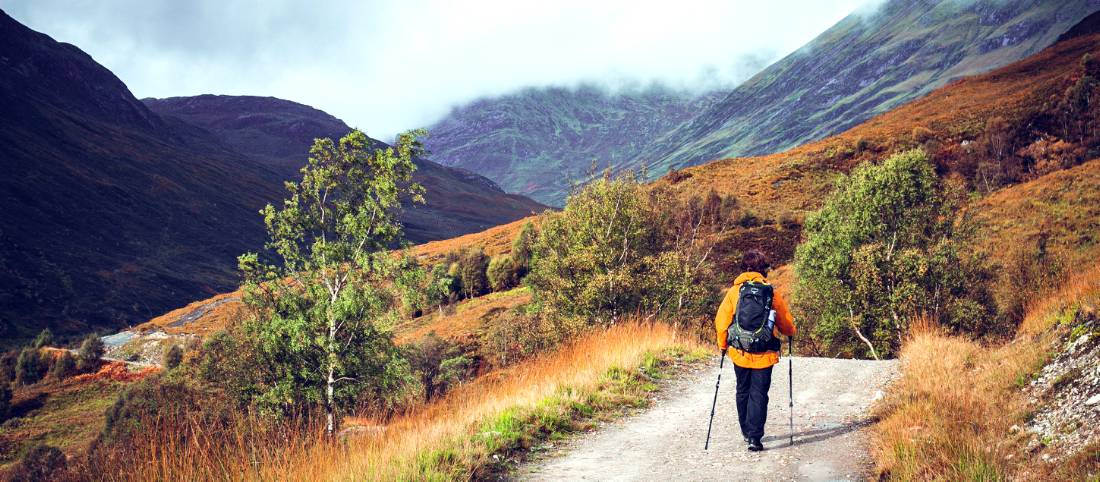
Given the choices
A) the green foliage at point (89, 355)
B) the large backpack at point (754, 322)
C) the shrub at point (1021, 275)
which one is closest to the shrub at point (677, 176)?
the shrub at point (1021, 275)

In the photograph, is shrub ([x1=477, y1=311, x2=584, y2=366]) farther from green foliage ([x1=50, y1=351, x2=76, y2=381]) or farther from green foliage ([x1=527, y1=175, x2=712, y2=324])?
green foliage ([x1=50, y1=351, x2=76, y2=381])

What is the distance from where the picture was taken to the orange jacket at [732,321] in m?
6.55

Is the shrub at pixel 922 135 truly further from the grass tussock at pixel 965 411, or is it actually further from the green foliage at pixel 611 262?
the grass tussock at pixel 965 411

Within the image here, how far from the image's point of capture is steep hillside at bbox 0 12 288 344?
355 feet

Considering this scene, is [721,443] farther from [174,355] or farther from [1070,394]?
[174,355]

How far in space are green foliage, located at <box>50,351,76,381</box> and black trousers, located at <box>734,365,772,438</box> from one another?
75407mm

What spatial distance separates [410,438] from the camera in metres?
5.93

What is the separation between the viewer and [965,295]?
2527 cm

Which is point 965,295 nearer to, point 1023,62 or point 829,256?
point 829,256

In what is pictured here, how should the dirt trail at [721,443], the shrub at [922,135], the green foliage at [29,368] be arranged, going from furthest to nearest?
the green foliage at [29,368] → the shrub at [922,135] → the dirt trail at [721,443]

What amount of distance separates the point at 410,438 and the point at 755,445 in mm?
3749

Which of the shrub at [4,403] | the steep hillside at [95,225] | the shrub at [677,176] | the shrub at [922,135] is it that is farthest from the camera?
the steep hillside at [95,225]

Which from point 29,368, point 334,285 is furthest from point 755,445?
point 29,368

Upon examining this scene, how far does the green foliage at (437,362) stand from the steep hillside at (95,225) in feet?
288
